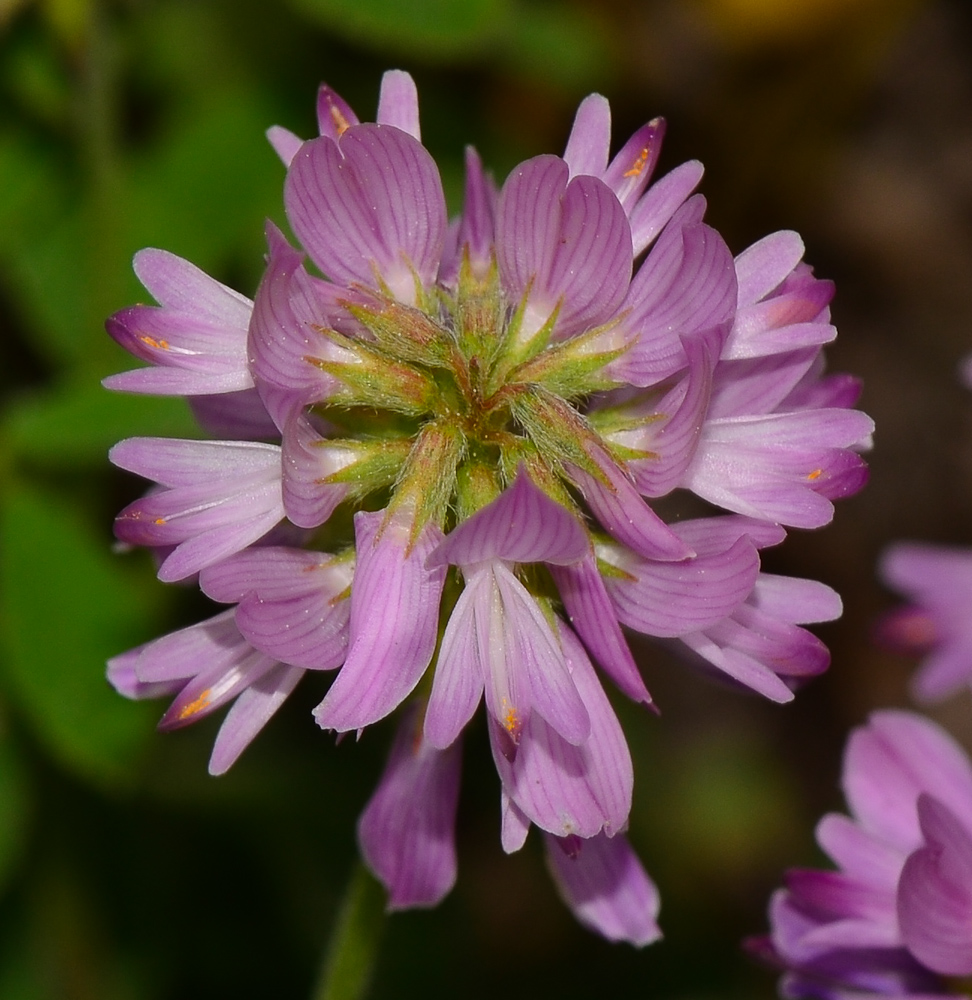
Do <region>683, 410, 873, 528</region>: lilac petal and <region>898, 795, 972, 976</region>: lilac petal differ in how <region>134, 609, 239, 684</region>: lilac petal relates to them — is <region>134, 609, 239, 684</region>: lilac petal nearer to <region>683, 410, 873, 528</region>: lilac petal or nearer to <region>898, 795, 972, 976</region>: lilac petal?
<region>683, 410, 873, 528</region>: lilac petal

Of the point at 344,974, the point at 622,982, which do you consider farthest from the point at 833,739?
the point at 344,974

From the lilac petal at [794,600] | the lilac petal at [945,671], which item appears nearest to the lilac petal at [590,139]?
the lilac petal at [794,600]

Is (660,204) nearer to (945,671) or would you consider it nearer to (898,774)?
Answer: (898,774)

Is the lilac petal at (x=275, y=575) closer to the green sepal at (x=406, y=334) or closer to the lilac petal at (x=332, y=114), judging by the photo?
the green sepal at (x=406, y=334)

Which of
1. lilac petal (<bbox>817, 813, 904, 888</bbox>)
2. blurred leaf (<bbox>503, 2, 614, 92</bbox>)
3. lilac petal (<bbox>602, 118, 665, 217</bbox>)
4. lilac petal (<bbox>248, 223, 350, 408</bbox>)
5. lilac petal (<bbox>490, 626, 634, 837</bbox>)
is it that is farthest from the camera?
blurred leaf (<bbox>503, 2, 614, 92</bbox>)

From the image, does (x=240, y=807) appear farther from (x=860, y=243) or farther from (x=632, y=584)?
(x=860, y=243)

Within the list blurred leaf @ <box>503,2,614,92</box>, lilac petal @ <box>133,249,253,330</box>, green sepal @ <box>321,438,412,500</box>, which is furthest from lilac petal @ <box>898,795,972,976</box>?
blurred leaf @ <box>503,2,614,92</box>
